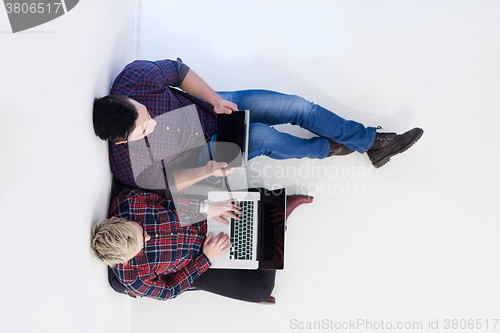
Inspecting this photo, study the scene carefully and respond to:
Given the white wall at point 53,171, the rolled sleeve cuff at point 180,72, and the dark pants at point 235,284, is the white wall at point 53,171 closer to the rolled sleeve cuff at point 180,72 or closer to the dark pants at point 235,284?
the rolled sleeve cuff at point 180,72

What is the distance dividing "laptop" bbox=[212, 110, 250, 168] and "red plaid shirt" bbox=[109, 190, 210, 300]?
31cm

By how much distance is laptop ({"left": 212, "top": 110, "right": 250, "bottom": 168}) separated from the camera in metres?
1.64

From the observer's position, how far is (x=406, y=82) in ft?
6.73

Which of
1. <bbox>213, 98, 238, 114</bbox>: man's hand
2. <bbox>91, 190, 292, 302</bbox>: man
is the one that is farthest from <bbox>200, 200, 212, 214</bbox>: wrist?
<bbox>213, 98, 238, 114</bbox>: man's hand

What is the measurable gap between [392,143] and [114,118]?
142cm

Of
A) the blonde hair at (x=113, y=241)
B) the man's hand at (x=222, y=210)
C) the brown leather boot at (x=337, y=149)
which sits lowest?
the man's hand at (x=222, y=210)

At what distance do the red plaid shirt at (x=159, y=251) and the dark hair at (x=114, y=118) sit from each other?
34cm

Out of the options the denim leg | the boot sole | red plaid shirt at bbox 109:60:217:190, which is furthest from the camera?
the boot sole

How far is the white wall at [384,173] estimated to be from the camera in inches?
78.5

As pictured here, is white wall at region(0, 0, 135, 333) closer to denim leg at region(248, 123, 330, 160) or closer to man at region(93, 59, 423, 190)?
man at region(93, 59, 423, 190)

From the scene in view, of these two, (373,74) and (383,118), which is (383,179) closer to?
(383,118)

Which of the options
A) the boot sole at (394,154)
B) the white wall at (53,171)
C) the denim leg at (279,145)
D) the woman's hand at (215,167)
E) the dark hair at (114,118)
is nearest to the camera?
the white wall at (53,171)

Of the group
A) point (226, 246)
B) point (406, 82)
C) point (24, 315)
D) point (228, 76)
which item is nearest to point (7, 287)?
point (24, 315)

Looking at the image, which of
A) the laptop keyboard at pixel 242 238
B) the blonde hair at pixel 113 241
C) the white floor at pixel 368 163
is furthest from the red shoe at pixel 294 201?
the blonde hair at pixel 113 241
